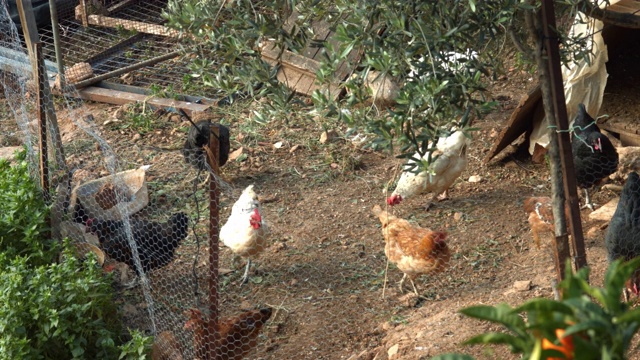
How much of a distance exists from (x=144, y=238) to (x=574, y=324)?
4146 millimetres

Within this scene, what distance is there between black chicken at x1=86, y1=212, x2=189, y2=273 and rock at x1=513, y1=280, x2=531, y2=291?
2.15 metres

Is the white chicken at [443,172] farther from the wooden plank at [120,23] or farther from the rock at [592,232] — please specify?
the wooden plank at [120,23]

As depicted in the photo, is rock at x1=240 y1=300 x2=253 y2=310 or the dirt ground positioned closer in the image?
the dirt ground

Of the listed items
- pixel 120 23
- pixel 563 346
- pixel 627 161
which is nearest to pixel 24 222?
pixel 627 161

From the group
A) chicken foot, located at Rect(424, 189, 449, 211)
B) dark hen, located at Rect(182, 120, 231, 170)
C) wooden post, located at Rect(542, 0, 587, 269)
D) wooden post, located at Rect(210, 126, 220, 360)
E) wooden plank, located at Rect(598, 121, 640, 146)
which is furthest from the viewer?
dark hen, located at Rect(182, 120, 231, 170)

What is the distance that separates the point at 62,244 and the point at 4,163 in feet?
3.10

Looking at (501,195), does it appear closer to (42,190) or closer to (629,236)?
(629,236)

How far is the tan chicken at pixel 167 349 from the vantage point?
13.9 ft

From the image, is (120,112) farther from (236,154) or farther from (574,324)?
(574,324)

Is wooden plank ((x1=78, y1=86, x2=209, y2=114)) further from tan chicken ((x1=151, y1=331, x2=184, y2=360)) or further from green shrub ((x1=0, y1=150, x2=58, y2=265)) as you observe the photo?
tan chicken ((x1=151, y1=331, x2=184, y2=360))

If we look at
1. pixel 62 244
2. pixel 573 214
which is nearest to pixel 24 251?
pixel 62 244

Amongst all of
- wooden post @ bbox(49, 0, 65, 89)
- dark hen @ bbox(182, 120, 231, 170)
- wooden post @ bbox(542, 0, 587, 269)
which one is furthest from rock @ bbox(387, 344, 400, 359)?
wooden post @ bbox(49, 0, 65, 89)

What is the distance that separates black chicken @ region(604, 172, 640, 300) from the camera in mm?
4348

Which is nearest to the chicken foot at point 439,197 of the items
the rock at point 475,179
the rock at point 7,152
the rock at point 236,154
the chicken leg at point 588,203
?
the rock at point 475,179
